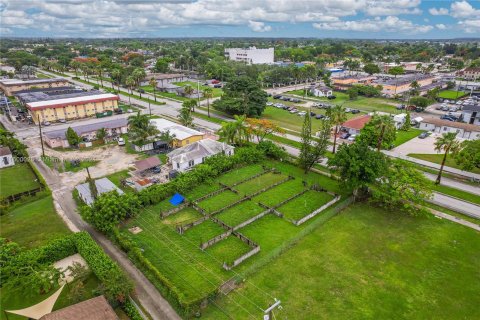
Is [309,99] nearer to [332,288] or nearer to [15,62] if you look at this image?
[332,288]

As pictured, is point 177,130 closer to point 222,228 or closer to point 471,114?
point 222,228

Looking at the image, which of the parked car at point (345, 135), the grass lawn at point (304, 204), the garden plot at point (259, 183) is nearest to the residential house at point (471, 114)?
the parked car at point (345, 135)

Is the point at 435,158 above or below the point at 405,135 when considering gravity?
below

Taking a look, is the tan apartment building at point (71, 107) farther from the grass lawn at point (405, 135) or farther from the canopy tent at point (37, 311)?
the grass lawn at point (405, 135)

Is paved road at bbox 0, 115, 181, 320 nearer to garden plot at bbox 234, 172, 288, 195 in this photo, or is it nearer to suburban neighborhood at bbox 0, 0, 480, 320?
suburban neighborhood at bbox 0, 0, 480, 320

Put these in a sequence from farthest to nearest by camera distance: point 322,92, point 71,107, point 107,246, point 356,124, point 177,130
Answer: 1. point 322,92
2. point 71,107
3. point 356,124
4. point 177,130
5. point 107,246

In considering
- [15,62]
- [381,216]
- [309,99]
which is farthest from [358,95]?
[15,62]

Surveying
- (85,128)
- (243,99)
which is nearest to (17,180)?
(85,128)

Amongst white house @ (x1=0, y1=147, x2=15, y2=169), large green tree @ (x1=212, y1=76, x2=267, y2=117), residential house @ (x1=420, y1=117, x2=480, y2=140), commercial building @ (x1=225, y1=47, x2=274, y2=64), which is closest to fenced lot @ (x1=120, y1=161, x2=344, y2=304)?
white house @ (x1=0, y1=147, x2=15, y2=169)
